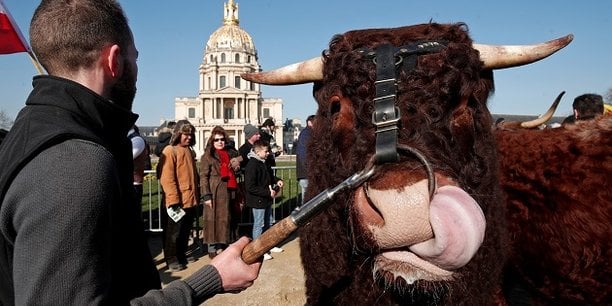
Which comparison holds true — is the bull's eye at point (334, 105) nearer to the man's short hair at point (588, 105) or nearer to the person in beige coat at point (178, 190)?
the man's short hair at point (588, 105)

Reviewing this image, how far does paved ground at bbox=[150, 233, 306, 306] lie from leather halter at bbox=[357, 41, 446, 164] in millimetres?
4382

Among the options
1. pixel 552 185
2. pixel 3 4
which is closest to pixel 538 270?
pixel 552 185

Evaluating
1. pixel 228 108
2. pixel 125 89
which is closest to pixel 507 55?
pixel 125 89

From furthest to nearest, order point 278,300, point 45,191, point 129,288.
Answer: point 278,300, point 129,288, point 45,191

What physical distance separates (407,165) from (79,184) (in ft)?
3.91

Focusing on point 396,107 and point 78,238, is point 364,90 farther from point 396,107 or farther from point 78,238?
point 78,238

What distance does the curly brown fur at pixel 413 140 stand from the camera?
2.01m

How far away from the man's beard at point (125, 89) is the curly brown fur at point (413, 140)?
103 cm

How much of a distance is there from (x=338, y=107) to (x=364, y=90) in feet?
0.76

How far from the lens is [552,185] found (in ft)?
10.3

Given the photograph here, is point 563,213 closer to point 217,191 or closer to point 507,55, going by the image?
point 507,55

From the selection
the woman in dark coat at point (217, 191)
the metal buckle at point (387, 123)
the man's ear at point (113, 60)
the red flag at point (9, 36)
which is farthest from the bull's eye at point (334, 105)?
the red flag at point (9, 36)

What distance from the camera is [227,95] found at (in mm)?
109000

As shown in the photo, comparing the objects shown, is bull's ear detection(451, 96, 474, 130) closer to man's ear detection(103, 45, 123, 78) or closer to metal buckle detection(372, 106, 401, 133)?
metal buckle detection(372, 106, 401, 133)
